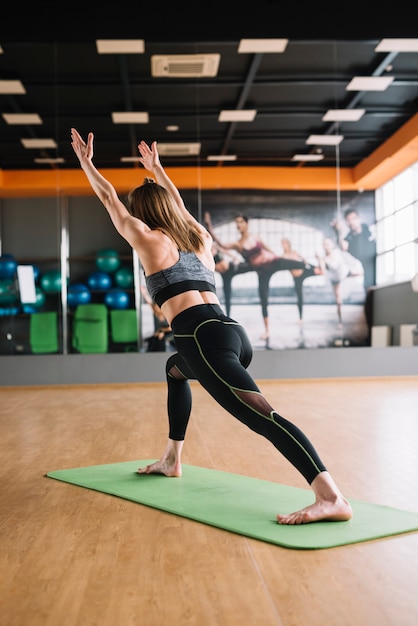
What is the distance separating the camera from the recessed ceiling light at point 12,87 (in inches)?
325

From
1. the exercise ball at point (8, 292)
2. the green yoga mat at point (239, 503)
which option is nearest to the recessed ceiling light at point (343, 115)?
the exercise ball at point (8, 292)

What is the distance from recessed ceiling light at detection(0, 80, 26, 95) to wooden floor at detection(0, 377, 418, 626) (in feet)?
17.2

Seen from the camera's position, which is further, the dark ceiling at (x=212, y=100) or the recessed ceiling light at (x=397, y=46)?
the dark ceiling at (x=212, y=100)

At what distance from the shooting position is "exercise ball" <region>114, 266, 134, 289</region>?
8641mm

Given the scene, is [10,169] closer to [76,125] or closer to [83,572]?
[76,125]

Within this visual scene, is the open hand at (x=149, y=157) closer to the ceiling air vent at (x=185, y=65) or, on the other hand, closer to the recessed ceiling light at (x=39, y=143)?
the ceiling air vent at (x=185, y=65)

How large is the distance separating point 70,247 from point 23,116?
1650 millimetres

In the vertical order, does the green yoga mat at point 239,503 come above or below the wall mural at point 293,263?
below

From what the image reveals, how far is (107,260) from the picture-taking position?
8664 mm

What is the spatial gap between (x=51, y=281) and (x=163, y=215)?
6.31 metres

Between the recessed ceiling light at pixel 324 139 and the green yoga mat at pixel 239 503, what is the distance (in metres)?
6.47

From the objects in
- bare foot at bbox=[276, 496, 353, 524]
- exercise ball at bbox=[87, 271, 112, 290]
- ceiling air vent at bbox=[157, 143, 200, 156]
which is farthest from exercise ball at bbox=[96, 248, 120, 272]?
bare foot at bbox=[276, 496, 353, 524]

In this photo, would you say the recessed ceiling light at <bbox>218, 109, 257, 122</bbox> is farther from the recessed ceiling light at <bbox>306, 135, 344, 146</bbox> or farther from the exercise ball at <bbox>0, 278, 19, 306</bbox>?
the exercise ball at <bbox>0, 278, 19, 306</bbox>

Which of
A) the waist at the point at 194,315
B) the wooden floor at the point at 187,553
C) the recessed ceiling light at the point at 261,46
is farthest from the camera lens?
the recessed ceiling light at the point at 261,46
